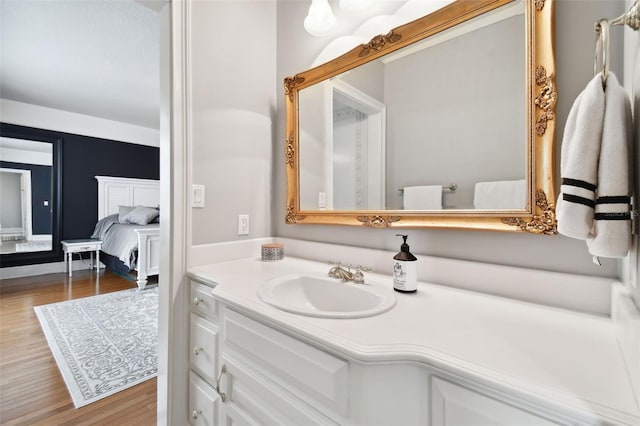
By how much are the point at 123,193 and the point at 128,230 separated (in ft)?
5.79

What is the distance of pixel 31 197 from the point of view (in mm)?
4555

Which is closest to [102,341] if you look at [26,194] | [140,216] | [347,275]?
[347,275]

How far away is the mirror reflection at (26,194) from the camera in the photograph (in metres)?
4.42

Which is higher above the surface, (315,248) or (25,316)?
(315,248)

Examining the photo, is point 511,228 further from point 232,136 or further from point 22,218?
point 22,218

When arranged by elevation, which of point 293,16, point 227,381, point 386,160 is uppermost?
point 293,16

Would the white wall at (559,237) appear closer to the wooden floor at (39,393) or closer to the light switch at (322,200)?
the light switch at (322,200)

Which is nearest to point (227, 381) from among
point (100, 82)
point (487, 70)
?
point (487, 70)

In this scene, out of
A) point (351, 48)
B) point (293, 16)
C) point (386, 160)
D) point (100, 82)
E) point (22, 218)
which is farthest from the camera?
point (22, 218)

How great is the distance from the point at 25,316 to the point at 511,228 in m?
3.96

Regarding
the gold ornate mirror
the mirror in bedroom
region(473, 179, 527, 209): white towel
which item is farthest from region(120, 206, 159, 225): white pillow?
region(473, 179, 527, 209): white towel

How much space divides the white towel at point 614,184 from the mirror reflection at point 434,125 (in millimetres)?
384

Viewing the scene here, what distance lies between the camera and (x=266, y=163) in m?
1.62

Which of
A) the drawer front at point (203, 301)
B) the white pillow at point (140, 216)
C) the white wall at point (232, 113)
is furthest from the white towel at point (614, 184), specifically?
the white pillow at point (140, 216)
